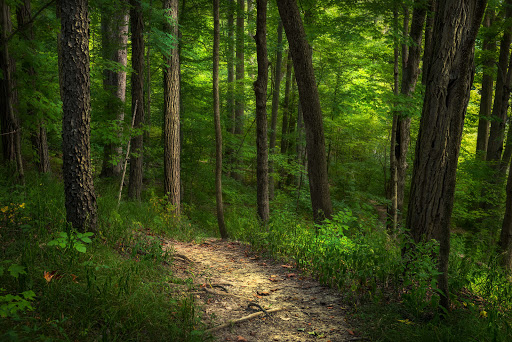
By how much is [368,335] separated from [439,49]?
145 inches

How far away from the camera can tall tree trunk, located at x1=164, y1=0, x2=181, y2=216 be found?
326 inches

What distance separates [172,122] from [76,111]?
13.9ft

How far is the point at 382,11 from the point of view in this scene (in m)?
7.77

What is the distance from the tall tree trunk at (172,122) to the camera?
829cm

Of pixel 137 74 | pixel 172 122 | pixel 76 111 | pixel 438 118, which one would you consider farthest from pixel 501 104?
pixel 76 111

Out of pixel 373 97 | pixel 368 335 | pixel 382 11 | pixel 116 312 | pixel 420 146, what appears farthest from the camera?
pixel 373 97

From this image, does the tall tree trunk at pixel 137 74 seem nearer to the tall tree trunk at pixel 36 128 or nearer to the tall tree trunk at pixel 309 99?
the tall tree trunk at pixel 36 128

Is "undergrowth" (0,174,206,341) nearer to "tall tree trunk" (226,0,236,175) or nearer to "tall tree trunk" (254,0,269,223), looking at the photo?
"tall tree trunk" (254,0,269,223)

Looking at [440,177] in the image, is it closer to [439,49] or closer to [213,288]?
[439,49]

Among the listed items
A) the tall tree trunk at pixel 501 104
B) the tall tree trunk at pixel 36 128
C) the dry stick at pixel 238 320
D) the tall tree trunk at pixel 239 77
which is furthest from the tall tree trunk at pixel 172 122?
the tall tree trunk at pixel 501 104

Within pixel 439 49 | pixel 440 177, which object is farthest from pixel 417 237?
pixel 439 49

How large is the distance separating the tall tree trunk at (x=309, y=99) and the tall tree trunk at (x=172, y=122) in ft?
10.3

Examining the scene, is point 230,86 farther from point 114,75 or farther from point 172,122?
point 172,122

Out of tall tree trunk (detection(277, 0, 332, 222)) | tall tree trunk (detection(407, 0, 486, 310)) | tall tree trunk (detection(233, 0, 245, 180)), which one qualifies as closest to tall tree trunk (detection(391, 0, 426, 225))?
tall tree trunk (detection(277, 0, 332, 222))
